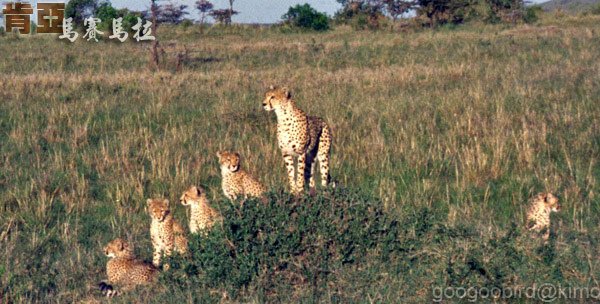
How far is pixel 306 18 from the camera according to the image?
4241 cm

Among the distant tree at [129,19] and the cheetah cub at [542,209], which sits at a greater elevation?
the distant tree at [129,19]

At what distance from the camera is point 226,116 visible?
33.0 feet

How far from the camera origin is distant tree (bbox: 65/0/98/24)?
4297 centimetres

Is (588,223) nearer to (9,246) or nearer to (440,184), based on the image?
(440,184)

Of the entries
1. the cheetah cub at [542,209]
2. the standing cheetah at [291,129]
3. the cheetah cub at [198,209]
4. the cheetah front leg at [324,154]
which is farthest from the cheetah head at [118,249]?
the cheetah cub at [542,209]

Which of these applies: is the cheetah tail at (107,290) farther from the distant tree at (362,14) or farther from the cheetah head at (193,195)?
the distant tree at (362,14)

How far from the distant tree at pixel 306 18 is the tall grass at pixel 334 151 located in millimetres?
25656

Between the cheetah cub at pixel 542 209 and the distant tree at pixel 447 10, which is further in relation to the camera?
the distant tree at pixel 447 10

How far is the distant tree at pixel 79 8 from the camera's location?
4297cm

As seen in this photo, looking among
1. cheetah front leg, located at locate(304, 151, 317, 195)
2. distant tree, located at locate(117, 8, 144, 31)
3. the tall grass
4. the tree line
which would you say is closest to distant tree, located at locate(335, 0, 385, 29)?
the tree line

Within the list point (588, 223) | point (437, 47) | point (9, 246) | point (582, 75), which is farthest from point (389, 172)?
point (437, 47)

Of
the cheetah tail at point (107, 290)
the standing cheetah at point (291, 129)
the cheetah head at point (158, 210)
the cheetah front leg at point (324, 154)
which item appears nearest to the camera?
the cheetah tail at point (107, 290)

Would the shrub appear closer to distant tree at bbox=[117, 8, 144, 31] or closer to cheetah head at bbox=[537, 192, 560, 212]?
cheetah head at bbox=[537, 192, 560, 212]

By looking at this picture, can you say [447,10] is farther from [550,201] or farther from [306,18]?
[550,201]
